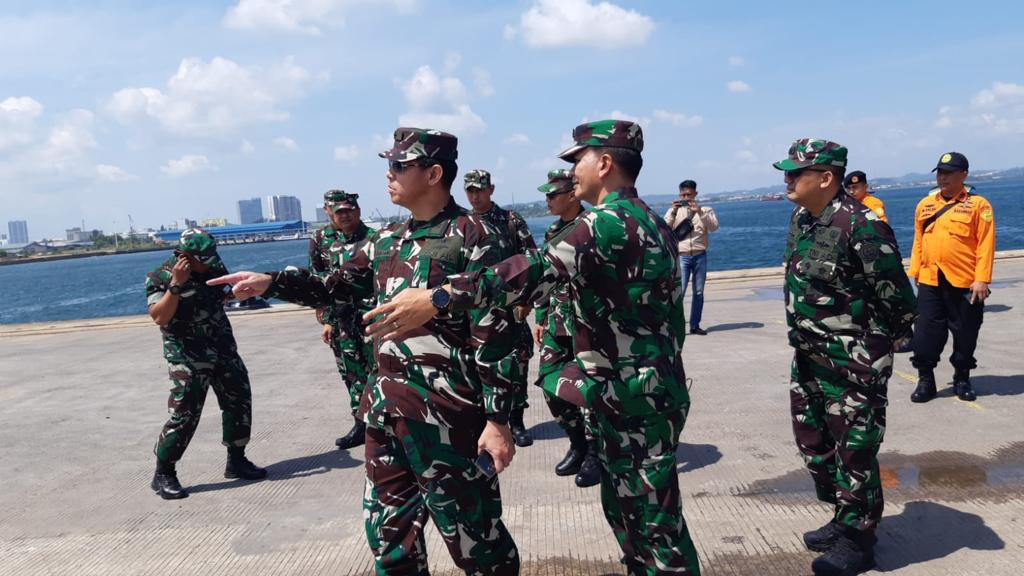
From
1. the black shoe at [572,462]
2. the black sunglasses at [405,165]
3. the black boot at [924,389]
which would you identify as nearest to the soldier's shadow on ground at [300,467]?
the black shoe at [572,462]

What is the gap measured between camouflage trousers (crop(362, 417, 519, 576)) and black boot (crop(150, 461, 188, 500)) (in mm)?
2783

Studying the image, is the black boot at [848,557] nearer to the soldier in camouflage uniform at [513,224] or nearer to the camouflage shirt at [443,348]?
the camouflage shirt at [443,348]

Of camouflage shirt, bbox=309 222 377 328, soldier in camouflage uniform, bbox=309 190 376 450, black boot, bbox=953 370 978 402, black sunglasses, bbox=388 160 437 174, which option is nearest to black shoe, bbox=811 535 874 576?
black sunglasses, bbox=388 160 437 174

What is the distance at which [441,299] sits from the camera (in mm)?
2412

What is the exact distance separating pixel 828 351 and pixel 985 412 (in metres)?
3.38

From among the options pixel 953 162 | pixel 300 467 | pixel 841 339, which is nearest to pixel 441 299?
pixel 841 339

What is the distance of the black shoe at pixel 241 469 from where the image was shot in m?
5.75

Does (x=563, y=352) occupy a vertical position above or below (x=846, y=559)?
above

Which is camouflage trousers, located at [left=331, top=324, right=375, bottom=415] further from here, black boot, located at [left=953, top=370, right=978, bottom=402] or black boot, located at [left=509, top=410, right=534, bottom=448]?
black boot, located at [left=953, top=370, right=978, bottom=402]

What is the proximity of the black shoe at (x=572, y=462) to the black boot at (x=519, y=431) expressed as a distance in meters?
0.71

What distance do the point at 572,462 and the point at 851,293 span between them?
7.84 ft

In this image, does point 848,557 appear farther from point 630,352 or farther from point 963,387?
point 963,387

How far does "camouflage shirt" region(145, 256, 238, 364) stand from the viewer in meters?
5.46

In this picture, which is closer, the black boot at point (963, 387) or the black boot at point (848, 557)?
the black boot at point (848, 557)
